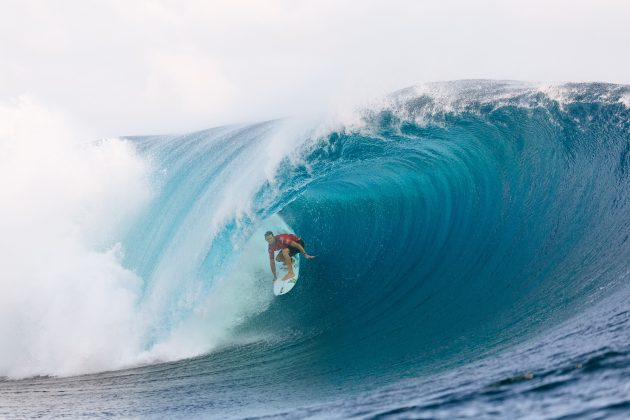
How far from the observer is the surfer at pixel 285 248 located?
7961 mm

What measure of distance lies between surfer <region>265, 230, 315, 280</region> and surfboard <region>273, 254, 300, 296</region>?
0.19ft

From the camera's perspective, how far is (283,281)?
A: 8.09 metres

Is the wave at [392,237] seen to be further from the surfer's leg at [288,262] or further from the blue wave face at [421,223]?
the surfer's leg at [288,262]

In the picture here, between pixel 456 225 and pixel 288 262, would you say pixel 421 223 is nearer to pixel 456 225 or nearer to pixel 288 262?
pixel 456 225

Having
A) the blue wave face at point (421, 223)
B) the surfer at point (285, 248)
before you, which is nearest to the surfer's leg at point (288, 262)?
the surfer at point (285, 248)

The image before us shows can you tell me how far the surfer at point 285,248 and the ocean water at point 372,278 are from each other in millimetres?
302

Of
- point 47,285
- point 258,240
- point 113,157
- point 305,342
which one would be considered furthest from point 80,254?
point 305,342

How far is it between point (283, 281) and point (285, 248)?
0.47 metres

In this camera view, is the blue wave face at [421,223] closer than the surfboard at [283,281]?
Yes

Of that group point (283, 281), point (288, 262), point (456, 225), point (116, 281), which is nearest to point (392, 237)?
point (456, 225)

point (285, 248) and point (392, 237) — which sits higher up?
point (285, 248)

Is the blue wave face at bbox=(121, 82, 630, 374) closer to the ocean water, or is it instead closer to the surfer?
the ocean water

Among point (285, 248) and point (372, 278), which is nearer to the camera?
point (372, 278)

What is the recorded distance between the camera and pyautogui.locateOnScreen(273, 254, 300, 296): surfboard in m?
7.96
